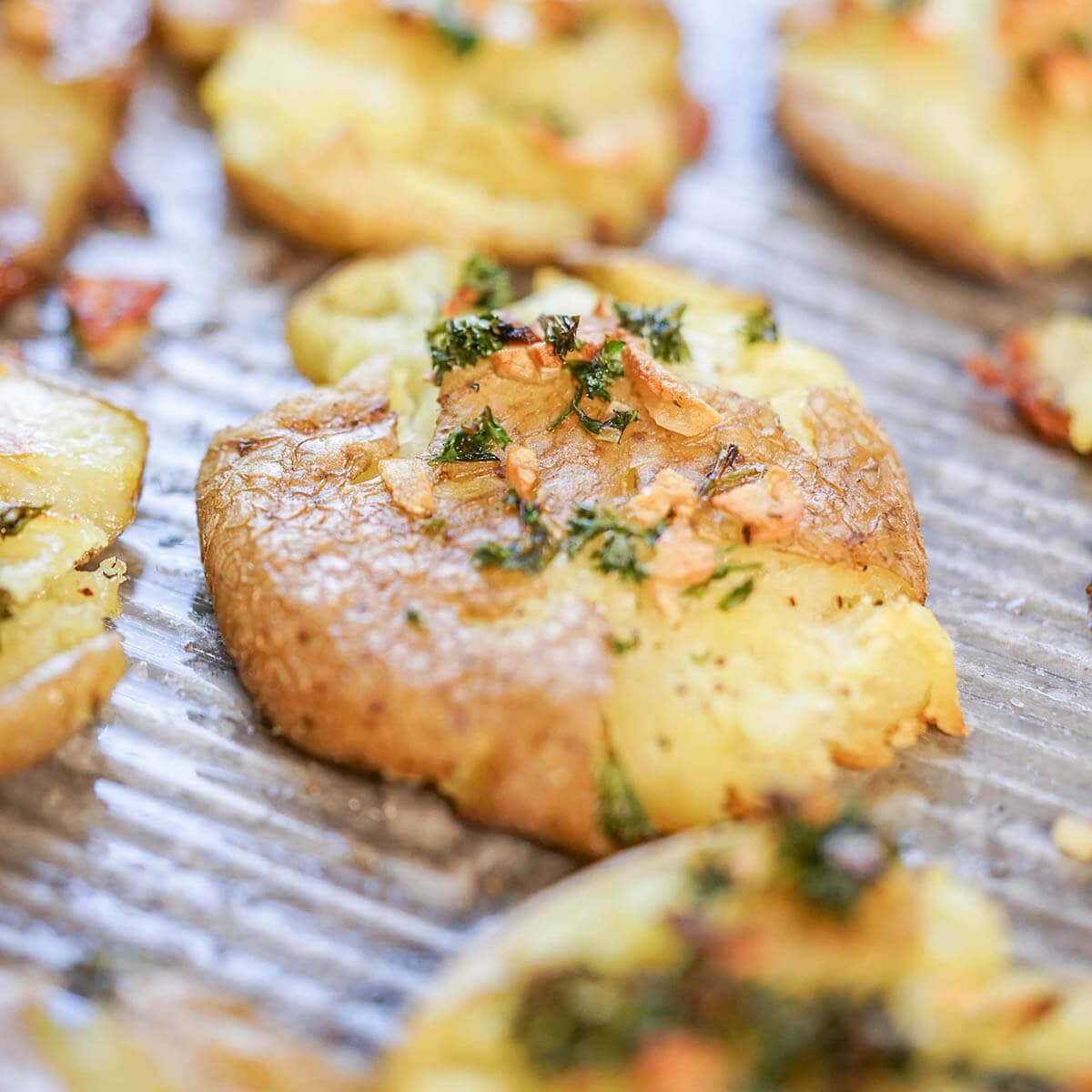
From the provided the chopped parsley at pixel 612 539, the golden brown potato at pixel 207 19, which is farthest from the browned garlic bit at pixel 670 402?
the golden brown potato at pixel 207 19

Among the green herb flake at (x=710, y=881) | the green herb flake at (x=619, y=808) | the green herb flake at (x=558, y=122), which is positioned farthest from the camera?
the green herb flake at (x=558, y=122)

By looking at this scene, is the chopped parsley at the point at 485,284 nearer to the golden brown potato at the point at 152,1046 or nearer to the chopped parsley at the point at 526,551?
the chopped parsley at the point at 526,551

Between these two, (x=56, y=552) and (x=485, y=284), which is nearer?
(x=56, y=552)

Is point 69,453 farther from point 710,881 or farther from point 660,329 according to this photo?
point 710,881

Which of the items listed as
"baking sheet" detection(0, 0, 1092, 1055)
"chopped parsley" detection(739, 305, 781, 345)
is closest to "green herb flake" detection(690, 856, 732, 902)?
"baking sheet" detection(0, 0, 1092, 1055)

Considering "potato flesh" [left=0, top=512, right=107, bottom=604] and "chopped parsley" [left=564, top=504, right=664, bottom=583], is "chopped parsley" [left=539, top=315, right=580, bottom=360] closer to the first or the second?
"chopped parsley" [left=564, top=504, right=664, bottom=583]

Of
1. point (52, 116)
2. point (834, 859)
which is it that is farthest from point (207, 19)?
point (834, 859)
